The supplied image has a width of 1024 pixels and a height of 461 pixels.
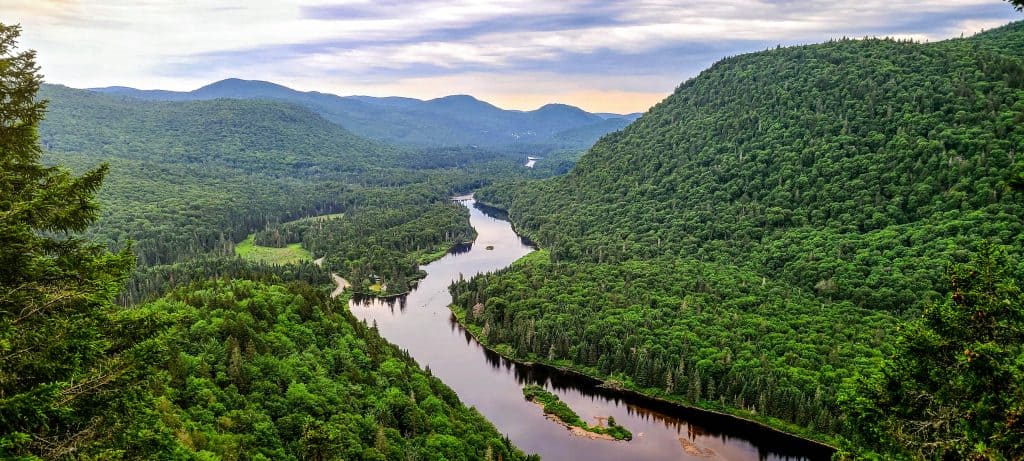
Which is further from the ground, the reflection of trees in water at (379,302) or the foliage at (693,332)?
the foliage at (693,332)

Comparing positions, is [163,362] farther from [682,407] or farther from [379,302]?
[379,302]

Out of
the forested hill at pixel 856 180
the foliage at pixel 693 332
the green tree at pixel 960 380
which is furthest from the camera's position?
the forested hill at pixel 856 180

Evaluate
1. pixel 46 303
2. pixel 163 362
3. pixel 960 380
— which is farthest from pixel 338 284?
pixel 960 380

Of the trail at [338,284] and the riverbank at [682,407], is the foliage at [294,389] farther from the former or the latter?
the trail at [338,284]

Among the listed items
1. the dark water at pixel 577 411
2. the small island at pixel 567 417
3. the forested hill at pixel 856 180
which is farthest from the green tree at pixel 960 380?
the forested hill at pixel 856 180

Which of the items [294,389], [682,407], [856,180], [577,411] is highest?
[856,180]

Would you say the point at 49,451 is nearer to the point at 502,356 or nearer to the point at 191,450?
the point at 191,450

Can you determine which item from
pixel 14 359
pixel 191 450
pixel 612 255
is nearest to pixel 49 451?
pixel 14 359
